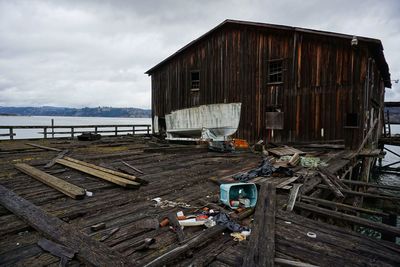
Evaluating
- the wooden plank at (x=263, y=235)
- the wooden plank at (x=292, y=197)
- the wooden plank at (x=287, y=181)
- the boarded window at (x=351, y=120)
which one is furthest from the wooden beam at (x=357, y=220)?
the boarded window at (x=351, y=120)

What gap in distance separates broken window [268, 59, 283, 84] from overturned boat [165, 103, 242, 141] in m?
2.91

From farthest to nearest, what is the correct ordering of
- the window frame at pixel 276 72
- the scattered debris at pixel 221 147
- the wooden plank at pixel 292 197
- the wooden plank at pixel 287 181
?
1. the window frame at pixel 276 72
2. the scattered debris at pixel 221 147
3. the wooden plank at pixel 287 181
4. the wooden plank at pixel 292 197

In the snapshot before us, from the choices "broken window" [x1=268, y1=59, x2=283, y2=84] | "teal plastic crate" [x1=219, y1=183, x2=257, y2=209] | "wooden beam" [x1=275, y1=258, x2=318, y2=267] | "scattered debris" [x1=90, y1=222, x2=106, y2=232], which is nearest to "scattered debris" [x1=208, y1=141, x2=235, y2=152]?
"broken window" [x1=268, y1=59, x2=283, y2=84]

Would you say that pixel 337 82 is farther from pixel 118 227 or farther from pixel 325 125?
pixel 118 227

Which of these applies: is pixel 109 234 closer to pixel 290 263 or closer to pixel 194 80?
pixel 290 263

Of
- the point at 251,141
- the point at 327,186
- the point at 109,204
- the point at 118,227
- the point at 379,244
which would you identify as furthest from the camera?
the point at 251,141

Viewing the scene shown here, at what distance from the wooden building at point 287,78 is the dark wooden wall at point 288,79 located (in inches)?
1.9

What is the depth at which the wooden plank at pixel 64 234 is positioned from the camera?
3180 millimetres

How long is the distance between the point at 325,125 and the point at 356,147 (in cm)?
210

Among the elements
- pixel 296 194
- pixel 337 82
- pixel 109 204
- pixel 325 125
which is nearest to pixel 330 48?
pixel 337 82

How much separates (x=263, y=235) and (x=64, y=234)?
316 cm

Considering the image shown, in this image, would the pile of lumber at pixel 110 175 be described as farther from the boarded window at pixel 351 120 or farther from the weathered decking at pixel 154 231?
the boarded window at pixel 351 120

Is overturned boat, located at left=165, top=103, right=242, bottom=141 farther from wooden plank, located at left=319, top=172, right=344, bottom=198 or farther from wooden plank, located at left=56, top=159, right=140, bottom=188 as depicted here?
wooden plank, located at left=319, top=172, right=344, bottom=198

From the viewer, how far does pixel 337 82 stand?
14531mm
